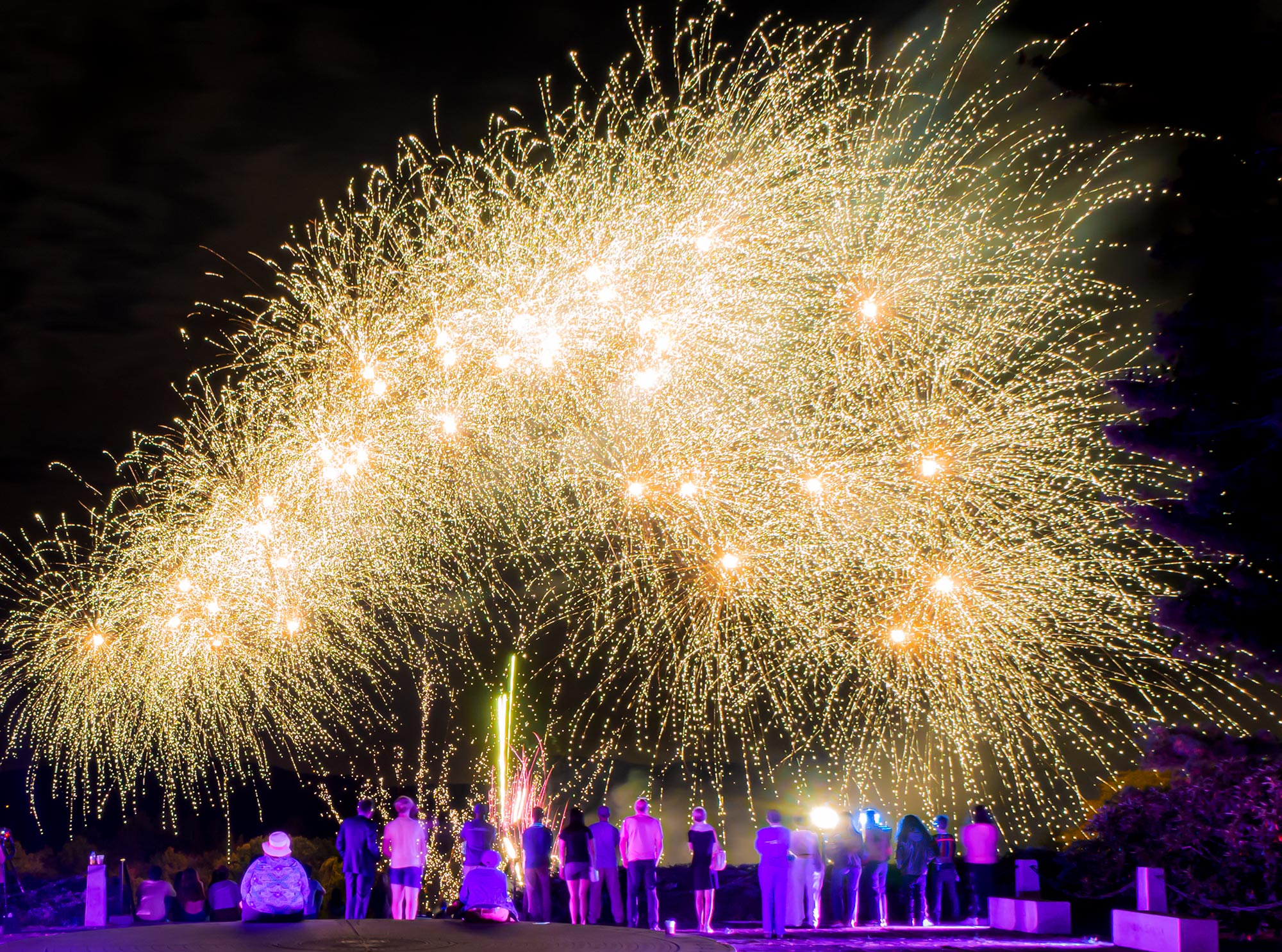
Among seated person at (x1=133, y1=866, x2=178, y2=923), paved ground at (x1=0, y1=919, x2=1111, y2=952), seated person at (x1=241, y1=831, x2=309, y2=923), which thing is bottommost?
seated person at (x1=133, y1=866, x2=178, y2=923)

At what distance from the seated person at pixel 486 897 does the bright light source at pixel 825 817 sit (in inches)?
211

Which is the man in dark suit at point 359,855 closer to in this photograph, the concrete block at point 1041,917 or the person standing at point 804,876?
the person standing at point 804,876

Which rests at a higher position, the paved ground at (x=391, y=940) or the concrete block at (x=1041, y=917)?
the paved ground at (x=391, y=940)

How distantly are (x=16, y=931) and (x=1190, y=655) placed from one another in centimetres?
1349

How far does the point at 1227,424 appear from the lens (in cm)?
1263

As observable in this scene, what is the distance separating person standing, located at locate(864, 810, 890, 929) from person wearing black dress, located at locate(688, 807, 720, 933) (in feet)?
7.35

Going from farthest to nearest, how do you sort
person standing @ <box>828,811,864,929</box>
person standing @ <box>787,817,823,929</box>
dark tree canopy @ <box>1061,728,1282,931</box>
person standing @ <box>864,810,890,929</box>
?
person standing @ <box>864,810,890,929</box>
person standing @ <box>828,811,864,929</box>
person standing @ <box>787,817,823,929</box>
dark tree canopy @ <box>1061,728,1282,931</box>

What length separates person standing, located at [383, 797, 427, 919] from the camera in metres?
13.1

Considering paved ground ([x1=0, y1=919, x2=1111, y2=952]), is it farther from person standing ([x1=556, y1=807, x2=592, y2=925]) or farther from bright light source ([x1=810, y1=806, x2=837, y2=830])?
bright light source ([x1=810, y1=806, x2=837, y2=830])

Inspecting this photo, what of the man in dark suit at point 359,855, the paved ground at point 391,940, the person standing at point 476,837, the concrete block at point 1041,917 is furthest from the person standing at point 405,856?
the concrete block at point 1041,917

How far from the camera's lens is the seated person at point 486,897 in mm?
10805

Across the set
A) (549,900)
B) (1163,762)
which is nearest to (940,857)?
(1163,762)

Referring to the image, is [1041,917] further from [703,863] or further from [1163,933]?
[703,863]

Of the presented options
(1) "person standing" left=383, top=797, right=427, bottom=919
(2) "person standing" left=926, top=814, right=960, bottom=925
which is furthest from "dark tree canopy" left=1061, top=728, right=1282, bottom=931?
(1) "person standing" left=383, top=797, right=427, bottom=919
